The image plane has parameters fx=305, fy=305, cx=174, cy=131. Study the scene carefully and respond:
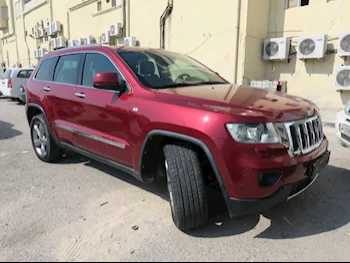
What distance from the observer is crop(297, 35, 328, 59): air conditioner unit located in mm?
8062

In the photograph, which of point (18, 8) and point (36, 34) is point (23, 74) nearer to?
point (36, 34)

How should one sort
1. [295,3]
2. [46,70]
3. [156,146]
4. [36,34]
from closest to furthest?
[156,146] < [46,70] < [295,3] < [36,34]

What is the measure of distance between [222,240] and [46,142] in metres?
3.31

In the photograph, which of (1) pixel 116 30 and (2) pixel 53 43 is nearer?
(1) pixel 116 30

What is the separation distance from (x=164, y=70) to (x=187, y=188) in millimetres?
1524

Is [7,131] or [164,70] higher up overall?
[164,70]

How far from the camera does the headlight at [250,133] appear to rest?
2395 millimetres

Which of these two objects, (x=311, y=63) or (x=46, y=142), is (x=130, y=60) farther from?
(x=311, y=63)

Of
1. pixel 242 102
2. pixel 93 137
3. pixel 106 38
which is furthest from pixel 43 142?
pixel 106 38

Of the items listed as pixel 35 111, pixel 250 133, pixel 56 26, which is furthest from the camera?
pixel 56 26

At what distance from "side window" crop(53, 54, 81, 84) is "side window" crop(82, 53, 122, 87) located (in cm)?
23

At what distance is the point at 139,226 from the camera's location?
9.62 ft

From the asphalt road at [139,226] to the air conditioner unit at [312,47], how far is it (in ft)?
16.1

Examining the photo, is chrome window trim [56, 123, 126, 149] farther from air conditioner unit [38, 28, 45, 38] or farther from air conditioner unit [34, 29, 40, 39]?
air conditioner unit [34, 29, 40, 39]
